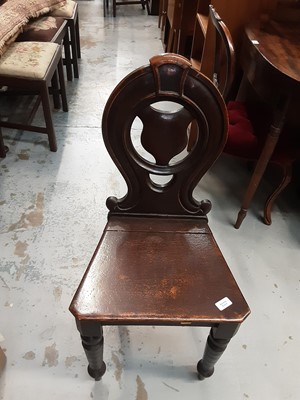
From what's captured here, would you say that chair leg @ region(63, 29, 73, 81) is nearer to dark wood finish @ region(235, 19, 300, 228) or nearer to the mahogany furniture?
the mahogany furniture

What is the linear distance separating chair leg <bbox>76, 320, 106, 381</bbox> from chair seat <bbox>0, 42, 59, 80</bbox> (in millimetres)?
1473

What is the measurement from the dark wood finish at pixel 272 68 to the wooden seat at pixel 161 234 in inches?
20.7

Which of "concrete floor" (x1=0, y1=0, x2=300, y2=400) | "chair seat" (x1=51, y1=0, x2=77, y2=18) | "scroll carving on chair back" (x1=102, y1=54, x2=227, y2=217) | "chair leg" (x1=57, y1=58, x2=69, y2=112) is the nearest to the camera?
"scroll carving on chair back" (x1=102, y1=54, x2=227, y2=217)

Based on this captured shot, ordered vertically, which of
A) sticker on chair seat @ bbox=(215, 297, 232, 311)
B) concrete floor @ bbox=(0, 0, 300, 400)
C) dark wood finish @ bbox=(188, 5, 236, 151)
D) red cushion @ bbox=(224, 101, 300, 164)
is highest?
dark wood finish @ bbox=(188, 5, 236, 151)

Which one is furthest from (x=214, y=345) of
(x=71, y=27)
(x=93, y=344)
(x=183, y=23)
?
(x=71, y=27)

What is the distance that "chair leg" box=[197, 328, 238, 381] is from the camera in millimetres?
934

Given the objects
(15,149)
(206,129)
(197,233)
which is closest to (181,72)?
(206,129)

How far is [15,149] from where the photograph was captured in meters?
2.13

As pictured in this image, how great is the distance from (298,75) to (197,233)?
2.43 ft

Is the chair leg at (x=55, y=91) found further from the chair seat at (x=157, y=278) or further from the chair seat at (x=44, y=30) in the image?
the chair seat at (x=157, y=278)

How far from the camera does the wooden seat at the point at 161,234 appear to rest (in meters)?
0.83

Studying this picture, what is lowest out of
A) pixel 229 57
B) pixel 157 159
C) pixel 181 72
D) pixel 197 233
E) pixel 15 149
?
pixel 15 149

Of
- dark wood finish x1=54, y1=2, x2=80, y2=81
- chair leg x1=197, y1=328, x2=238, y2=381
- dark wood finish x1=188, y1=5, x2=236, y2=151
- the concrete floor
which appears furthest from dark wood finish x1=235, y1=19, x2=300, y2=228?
dark wood finish x1=54, y1=2, x2=80, y2=81

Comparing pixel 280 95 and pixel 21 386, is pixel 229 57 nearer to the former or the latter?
pixel 280 95
